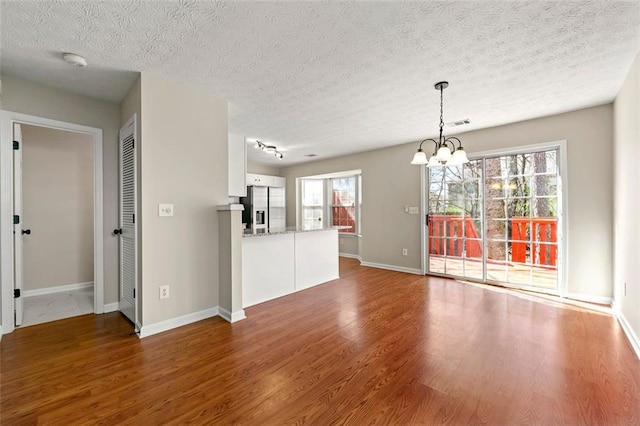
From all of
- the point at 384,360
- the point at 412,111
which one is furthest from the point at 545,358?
the point at 412,111

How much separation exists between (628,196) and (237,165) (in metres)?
4.22

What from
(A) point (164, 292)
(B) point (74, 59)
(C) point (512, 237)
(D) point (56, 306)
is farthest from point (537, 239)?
(D) point (56, 306)

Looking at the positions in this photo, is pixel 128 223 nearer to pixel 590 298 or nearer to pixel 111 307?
pixel 111 307

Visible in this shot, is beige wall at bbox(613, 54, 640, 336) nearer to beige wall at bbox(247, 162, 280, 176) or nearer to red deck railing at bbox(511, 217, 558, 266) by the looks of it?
red deck railing at bbox(511, 217, 558, 266)

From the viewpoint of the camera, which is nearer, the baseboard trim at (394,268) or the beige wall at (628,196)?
the beige wall at (628,196)

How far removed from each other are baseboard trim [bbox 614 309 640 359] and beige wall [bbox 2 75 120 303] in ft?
16.8

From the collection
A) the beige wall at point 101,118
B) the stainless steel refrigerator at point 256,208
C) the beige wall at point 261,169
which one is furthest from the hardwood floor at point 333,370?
the beige wall at point 261,169

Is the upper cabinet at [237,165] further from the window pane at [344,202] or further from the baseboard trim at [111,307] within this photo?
the window pane at [344,202]

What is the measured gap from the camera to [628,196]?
8.42 feet

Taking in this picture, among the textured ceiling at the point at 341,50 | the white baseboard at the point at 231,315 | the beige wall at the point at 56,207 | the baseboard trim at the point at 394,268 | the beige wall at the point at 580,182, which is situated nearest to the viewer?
the textured ceiling at the point at 341,50

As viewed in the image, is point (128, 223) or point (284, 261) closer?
point (128, 223)

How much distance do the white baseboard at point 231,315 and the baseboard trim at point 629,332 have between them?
3.44 metres

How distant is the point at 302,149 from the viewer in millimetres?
5543

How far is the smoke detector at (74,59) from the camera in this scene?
2203 millimetres
